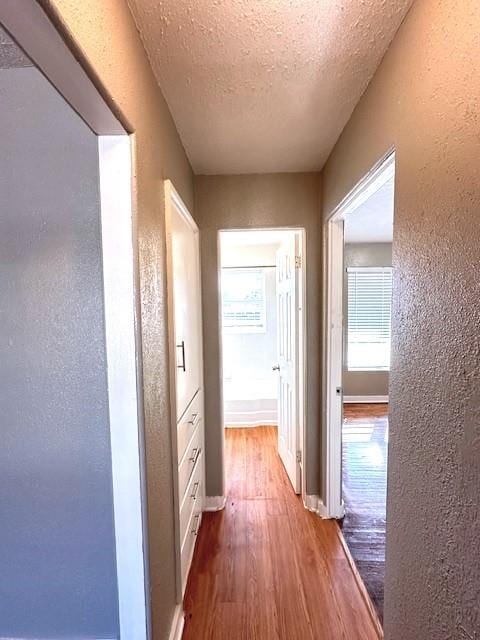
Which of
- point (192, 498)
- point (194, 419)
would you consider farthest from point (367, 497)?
point (194, 419)

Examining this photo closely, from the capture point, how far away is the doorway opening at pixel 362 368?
73.7 inches

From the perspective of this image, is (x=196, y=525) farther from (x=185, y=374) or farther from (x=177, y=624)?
(x=185, y=374)

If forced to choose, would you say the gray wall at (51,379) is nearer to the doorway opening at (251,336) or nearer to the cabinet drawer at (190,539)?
the cabinet drawer at (190,539)

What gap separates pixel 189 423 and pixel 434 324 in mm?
1405

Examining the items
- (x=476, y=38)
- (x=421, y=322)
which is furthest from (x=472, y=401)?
(x=476, y=38)

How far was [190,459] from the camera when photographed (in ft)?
6.12

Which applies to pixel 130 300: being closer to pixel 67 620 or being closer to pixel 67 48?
pixel 67 48

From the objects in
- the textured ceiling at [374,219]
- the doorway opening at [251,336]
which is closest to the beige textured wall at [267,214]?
the textured ceiling at [374,219]

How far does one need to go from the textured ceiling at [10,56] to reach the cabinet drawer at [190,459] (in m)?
1.76

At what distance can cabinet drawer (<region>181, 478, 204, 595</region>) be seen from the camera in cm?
167

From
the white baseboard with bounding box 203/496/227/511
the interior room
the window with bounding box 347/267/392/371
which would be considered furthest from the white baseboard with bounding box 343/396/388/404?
the white baseboard with bounding box 203/496/227/511

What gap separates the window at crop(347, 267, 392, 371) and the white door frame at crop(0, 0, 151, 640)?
415 cm

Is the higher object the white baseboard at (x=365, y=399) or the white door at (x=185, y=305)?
the white door at (x=185, y=305)

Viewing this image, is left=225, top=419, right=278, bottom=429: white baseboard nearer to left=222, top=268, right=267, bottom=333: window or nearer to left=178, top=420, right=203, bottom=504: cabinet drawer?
left=222, top=268, right=267, bottom=333: window
